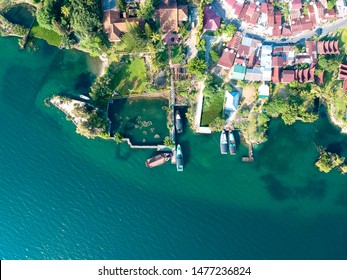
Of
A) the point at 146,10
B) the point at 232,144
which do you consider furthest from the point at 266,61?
the point at 146,10

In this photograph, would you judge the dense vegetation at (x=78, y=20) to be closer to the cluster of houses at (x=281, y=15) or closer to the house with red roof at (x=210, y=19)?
the house with red roof at (x=210, y=19)

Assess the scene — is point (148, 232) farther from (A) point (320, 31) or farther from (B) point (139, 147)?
(A) point (320, 31)

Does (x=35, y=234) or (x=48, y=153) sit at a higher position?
(x=48, y=153)

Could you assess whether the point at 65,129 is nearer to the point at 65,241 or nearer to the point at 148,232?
the point at 65,241

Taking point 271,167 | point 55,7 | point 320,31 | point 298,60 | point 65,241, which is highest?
point 55,7

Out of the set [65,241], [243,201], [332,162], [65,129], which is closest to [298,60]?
[332,162]

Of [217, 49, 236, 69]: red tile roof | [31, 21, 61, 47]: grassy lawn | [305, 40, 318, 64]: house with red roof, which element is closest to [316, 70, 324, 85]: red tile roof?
[305, 40, 318, 64]: house with red roof

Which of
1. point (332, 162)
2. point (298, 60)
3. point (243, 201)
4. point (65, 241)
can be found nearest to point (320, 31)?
point (298, 60)

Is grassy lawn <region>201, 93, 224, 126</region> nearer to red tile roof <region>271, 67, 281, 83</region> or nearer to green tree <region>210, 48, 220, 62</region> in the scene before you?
green tree <region>210, 48, 220, 62</region>
